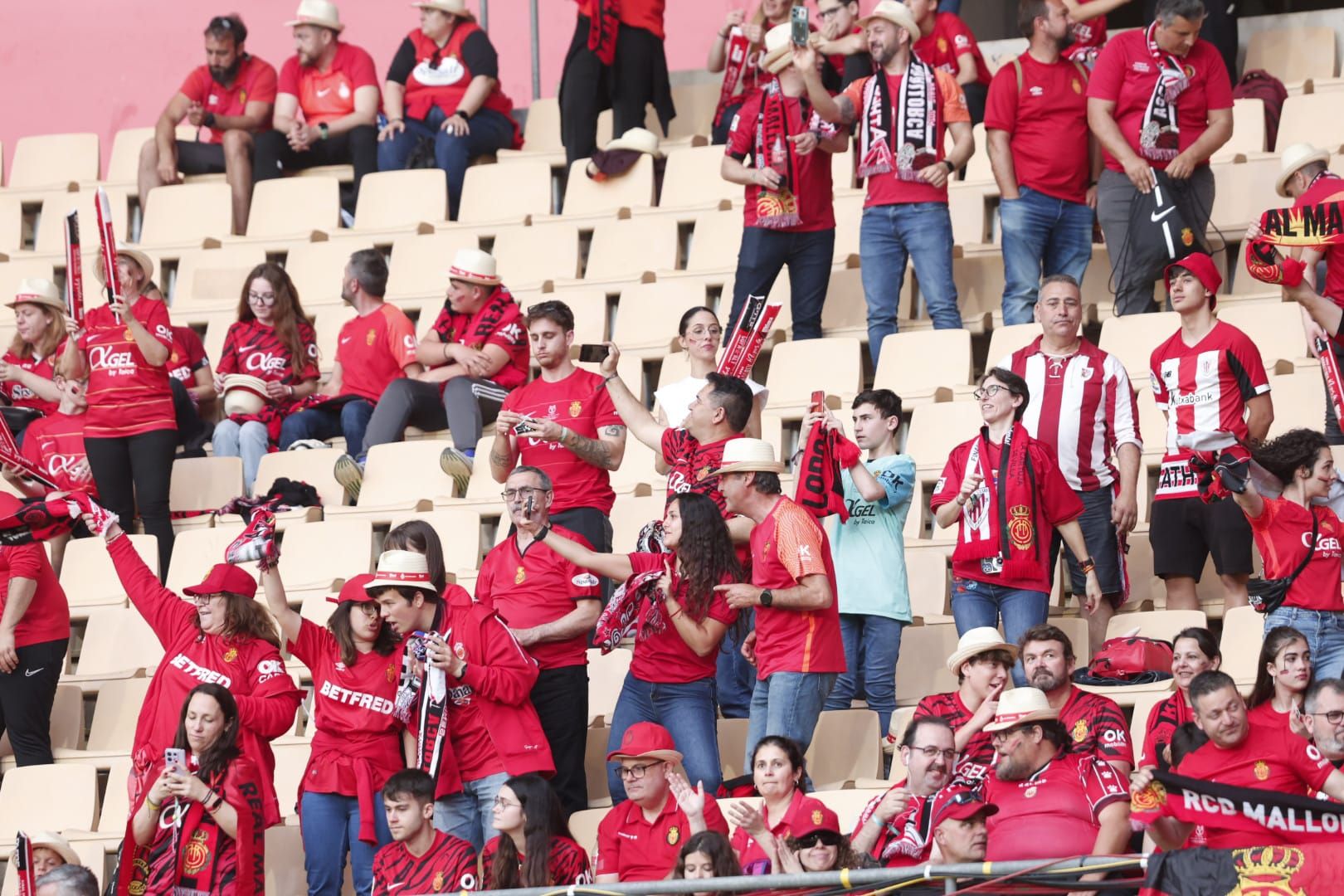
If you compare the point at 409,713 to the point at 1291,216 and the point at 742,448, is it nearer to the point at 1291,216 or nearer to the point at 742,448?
the point at 742,448

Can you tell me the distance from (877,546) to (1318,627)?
140 cm

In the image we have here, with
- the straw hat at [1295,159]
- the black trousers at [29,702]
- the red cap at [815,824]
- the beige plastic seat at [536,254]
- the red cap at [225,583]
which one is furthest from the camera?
the beige plastic seat at [536,254]

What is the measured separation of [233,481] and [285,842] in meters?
2.40

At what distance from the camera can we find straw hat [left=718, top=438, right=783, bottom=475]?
6.89 m

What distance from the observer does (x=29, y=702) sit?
8062 millimetres

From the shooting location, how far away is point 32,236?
11531 mm

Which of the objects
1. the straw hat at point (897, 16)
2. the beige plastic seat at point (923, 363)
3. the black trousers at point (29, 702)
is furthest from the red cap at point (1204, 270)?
the black trousers at point (29, 702)

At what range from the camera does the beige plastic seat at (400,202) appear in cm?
1060

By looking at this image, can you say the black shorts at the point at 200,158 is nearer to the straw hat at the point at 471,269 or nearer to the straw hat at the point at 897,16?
the straw hat at the point at 471,269

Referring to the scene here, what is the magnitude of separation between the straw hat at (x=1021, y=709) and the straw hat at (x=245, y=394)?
4.27 m

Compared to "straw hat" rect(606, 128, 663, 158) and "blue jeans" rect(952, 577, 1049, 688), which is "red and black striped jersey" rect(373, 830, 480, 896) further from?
"straw hat" rect(606, 128, 663, 158)

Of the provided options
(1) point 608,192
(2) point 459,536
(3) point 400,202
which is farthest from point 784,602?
(3) point 400,202

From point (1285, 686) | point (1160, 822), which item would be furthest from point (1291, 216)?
point (1160, 822)

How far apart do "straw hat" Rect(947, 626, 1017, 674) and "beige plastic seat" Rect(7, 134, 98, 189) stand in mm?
6655
